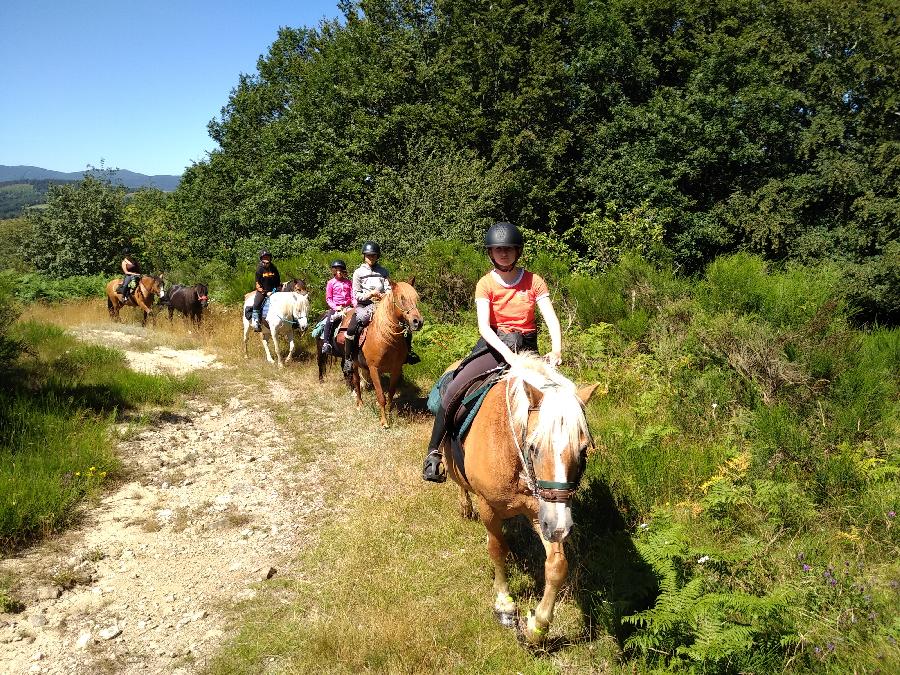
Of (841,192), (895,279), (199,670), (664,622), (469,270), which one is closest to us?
(664,622)

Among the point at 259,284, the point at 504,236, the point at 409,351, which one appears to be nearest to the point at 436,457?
the point at 504,236

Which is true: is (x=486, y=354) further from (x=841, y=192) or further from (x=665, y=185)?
(x=841, y=192)

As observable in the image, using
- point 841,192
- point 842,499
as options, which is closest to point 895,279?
point 841,192

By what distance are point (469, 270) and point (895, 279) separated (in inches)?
675

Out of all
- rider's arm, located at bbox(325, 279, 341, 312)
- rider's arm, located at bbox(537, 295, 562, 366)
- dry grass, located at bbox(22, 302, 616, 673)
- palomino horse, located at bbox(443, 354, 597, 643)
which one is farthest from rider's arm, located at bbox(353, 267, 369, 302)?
palomino horse, located at bbox(443, 354, 597, 643)

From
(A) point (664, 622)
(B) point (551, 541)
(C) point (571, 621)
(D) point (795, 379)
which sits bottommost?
(C) point (571, 621)

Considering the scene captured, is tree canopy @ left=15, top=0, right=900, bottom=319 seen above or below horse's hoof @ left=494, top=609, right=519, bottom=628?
above

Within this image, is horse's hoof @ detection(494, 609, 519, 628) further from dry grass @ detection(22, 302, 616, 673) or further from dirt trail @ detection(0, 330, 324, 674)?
dirt trail @ detection(0, 330, 324, 674)

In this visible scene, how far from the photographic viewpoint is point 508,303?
13.5ft

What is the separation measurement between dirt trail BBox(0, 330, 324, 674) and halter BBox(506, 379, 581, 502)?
2890 mm

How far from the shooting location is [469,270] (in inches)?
452

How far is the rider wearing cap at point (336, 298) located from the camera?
32.5ft

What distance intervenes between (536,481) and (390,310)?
5.34 meters

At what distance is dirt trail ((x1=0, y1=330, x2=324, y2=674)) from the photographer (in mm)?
3797
